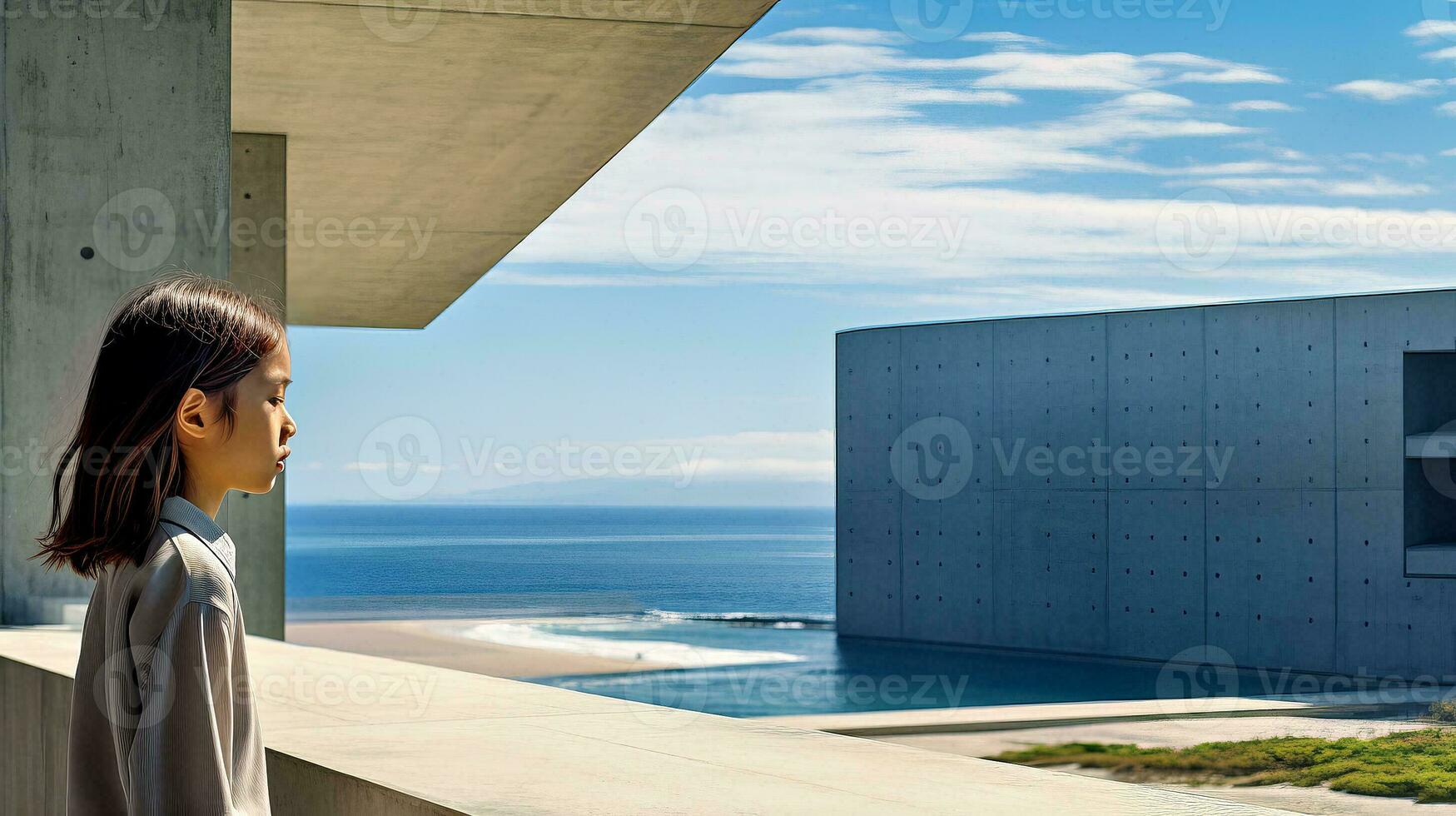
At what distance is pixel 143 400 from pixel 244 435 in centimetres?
12

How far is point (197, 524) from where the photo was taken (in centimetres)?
150

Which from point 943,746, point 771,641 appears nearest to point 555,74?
point 943,746

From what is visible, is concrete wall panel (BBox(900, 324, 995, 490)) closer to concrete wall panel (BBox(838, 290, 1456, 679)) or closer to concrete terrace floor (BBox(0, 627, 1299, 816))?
concrete wall panel (BBox(838, 290, 1456, 679))

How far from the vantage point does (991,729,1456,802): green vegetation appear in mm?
15312

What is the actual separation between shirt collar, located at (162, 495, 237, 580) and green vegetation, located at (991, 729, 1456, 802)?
1453 centimetres

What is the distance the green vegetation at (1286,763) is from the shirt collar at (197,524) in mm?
14525

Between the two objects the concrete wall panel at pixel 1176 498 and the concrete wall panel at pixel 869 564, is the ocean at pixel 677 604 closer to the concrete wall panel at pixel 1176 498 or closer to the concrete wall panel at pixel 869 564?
the concrete wall panel at pixel 869 564

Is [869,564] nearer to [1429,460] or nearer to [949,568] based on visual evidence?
[949,568]

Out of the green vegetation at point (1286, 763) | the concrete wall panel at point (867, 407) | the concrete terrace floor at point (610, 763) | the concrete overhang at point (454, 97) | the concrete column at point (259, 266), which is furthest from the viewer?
the concrete wall panel at point (867, 407)

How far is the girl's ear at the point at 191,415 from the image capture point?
5.04 ft

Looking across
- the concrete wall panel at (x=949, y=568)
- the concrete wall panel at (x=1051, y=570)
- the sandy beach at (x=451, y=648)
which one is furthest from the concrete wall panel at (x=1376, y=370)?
the sandy beach at (x=451, y=648)

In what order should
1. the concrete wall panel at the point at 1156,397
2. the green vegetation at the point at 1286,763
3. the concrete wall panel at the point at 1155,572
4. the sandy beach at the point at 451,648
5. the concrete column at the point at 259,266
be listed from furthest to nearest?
the sandy beach at the point at 451,648, the concrete wall panel at the point at 1156,397, the concrete wall panel at the point at 1155,572, the green vegetation at the point at 1286,763, the concrete column at the point at 259,266

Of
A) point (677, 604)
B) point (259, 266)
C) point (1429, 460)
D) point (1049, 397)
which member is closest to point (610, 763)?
point (259, 266)

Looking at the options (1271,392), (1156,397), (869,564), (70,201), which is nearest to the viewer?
(70,201)
